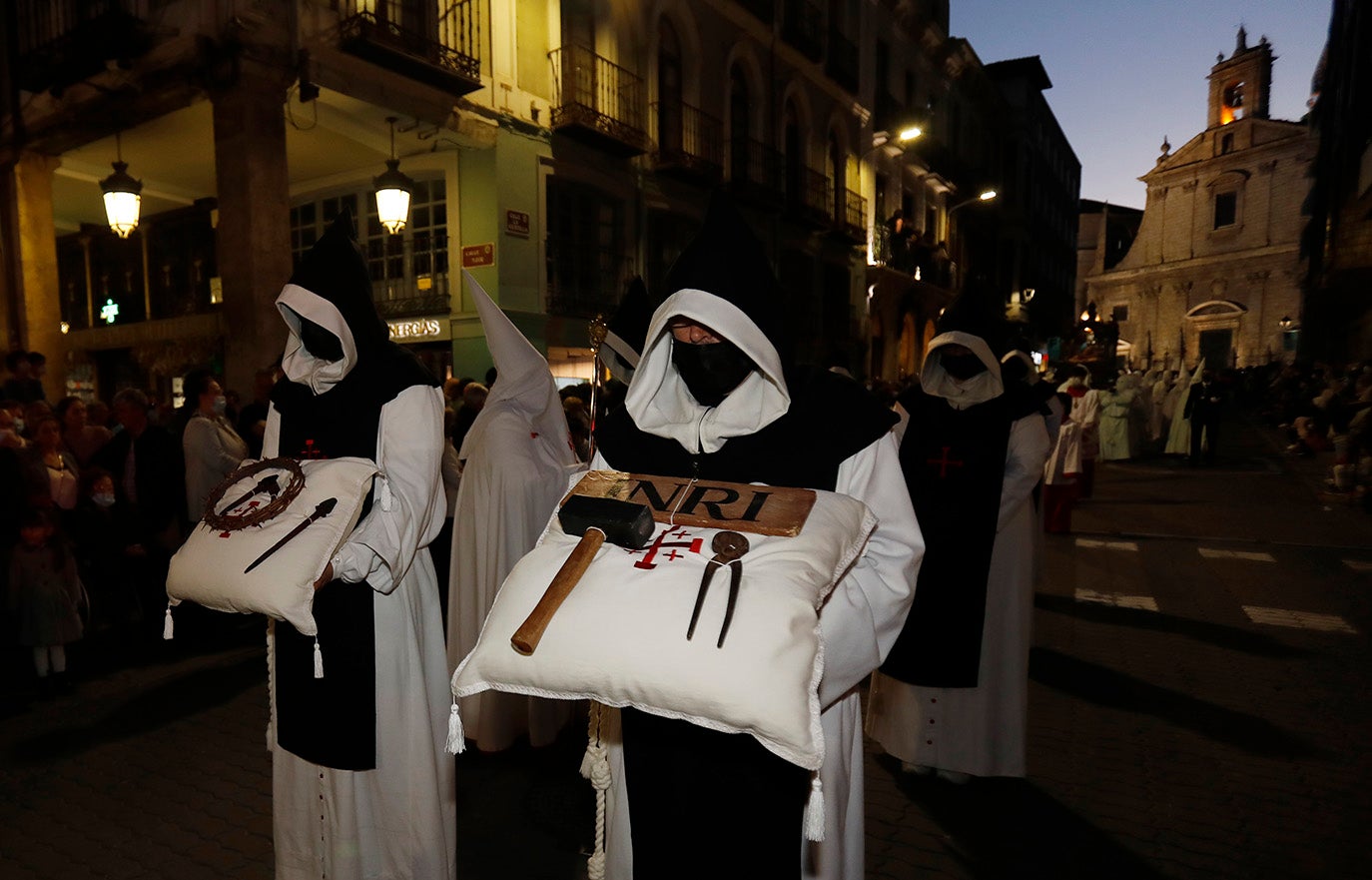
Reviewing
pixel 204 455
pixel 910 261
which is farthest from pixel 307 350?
pixel 910 261

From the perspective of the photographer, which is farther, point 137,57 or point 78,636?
point 137,57

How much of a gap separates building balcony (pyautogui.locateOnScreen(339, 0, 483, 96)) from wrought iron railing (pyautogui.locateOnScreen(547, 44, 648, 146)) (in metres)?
1.61

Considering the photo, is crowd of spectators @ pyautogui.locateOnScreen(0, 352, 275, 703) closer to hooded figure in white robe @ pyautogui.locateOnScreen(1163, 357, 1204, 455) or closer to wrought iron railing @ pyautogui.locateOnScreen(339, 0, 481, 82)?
wrought iron railing @ pyautogui.locateOnScreen(339, 0, 481, 82)

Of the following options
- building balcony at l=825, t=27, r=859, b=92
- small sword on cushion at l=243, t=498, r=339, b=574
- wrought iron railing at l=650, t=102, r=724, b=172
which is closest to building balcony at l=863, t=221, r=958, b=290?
building balcony at l=825, t=27, r=859, b=92

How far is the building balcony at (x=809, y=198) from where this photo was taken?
21.0 metres

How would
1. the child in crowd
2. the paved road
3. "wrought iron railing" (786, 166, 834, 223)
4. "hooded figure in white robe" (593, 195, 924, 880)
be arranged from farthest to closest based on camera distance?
"wrought iron railing" (786, 166, 834, 223)
the child in crowd
the paved road
"hooded figure in white robe" (593, 195, 924, 880)

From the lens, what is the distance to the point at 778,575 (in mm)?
1597

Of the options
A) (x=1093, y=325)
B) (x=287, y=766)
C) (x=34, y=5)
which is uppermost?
(x=34, y=5)

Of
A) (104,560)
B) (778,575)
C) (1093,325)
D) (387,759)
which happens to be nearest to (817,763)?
(778,575)

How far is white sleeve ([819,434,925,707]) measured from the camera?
1965 mm

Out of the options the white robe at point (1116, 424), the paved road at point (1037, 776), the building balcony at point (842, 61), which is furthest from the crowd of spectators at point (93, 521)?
the building balcony at point (842, 61)

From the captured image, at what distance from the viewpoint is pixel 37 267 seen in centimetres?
1217

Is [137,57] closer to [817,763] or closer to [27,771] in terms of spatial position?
[27,771]

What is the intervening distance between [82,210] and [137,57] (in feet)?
26.1
